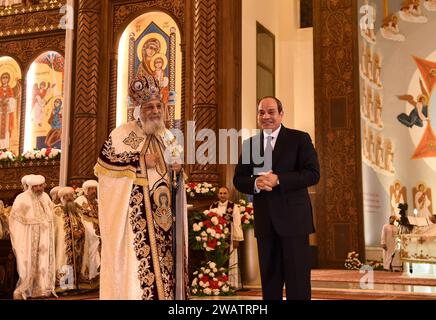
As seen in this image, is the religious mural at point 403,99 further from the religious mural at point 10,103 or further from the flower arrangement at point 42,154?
the religious mural at point 10,103

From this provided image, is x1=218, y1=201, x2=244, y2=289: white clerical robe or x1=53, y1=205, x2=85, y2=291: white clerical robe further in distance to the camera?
x1=218, y1=201, x2=244, y2=289: white clerical robe

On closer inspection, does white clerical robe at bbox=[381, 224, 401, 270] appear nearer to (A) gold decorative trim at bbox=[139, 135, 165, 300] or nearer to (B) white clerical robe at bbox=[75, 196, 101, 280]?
(B) white clerical robe at bbox=[75, 196, 101, 280]

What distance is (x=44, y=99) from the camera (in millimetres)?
14398

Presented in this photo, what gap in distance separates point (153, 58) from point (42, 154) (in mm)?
3398

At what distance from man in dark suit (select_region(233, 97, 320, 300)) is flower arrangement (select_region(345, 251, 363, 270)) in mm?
9293

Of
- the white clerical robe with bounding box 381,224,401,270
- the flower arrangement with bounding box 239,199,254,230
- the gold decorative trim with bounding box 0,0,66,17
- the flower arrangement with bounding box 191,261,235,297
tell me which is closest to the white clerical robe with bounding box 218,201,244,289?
the flower arrangement with bounding box 239,199,254,230

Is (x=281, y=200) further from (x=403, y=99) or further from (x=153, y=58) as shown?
(x=403, y=99)

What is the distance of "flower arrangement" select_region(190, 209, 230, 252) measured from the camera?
8719 mm

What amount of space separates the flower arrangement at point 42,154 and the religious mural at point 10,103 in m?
0.90

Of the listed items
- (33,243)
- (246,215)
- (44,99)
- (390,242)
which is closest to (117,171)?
(33,243)

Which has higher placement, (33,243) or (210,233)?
(210,233)

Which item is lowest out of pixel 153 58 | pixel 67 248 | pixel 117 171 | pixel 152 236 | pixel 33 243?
pixel 67 248

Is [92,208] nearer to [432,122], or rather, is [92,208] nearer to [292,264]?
[292,264]

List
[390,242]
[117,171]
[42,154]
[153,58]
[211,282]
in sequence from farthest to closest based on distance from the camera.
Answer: [42,154]
[390,242]
[153,58]
[211,282]
[117,171]
